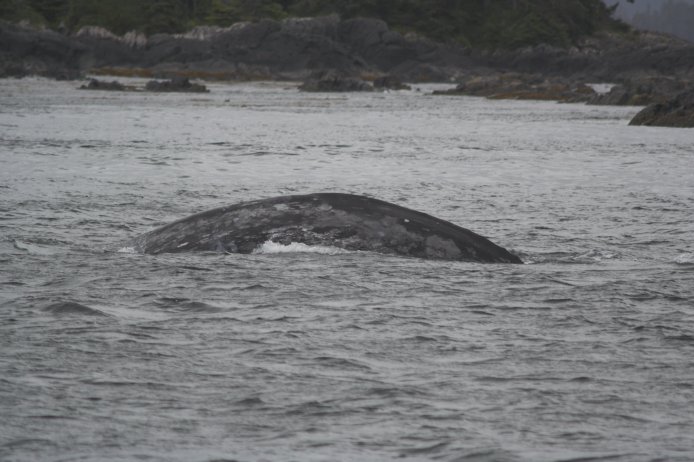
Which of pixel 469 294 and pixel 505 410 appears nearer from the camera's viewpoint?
pixel 505 410

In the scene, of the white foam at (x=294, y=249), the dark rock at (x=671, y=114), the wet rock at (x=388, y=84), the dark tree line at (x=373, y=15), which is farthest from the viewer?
the dark tree line at (x=373, y=15)

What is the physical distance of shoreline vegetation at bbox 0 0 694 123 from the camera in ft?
363

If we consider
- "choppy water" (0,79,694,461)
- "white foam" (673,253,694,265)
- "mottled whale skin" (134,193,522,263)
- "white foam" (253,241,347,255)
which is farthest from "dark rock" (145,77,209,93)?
"white foam" (253,241,347,255)

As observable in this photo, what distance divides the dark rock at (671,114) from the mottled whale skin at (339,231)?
29458mm

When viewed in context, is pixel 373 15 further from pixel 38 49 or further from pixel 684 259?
pixel 684 259

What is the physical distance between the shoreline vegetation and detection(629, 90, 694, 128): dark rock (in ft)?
157

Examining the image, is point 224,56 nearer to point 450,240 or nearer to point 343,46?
point 343,46

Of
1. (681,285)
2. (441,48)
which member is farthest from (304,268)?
(441,48)

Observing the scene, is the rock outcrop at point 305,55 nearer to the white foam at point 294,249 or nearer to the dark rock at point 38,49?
the dark rock at point 38,49

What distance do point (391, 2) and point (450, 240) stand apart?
476 ft

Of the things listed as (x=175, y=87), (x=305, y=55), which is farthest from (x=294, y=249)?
(x=305, y=55)

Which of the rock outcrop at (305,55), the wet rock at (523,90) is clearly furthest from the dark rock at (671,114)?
the rock outcrop at (305,55)

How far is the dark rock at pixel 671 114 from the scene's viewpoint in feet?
122

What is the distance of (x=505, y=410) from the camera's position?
5004mm
